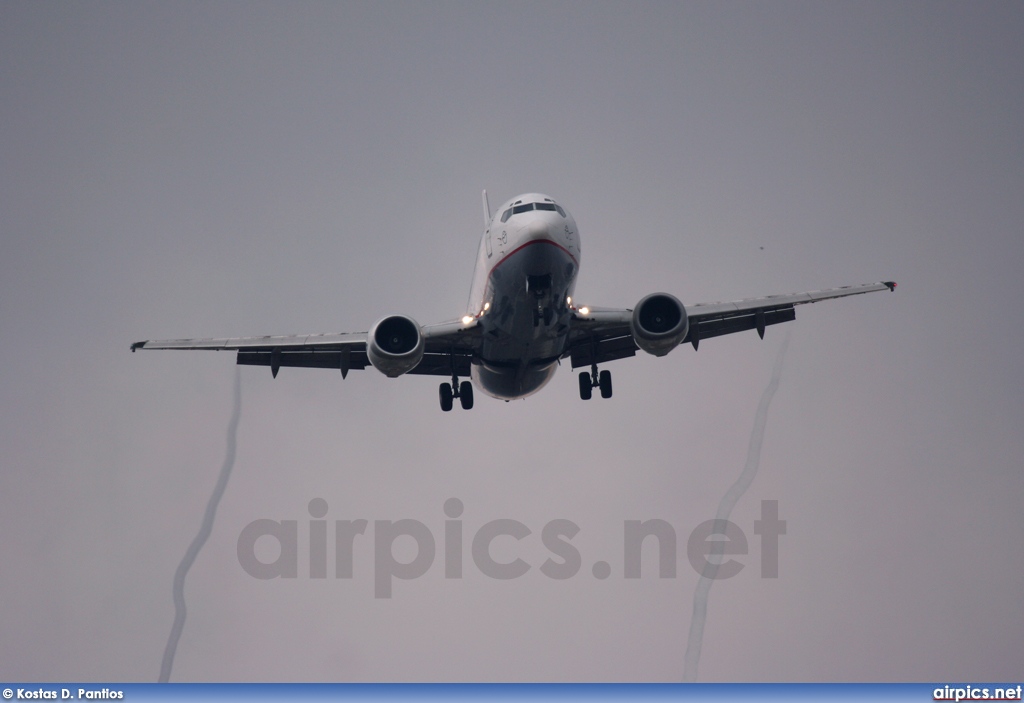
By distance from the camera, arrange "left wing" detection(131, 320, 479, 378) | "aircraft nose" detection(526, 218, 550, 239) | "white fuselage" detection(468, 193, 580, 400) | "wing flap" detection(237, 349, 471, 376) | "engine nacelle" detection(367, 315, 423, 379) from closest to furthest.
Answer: "aircraft nose" detection(526, 218, 550, 239) → "white fuselage" detection(468, 193, 580, 400) → "engine nacelle" detection(367, 315, 423, 379) → "left wing" detection(131, 320, 479, 378) → "wing flap" detection(237, 349, 471, 376)

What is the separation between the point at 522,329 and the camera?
28.8 m

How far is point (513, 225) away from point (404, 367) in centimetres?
434

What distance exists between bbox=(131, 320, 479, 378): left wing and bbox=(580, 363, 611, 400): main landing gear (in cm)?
346

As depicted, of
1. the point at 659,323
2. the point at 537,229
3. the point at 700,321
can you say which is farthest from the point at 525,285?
the point at 700,321

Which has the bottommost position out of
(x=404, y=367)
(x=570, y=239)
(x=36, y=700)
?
(x=36, y=700)

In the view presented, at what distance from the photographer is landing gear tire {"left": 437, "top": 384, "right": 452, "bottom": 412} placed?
115 ft

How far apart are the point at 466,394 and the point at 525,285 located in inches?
328

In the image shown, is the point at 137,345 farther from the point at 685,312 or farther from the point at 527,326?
the point at 685,312

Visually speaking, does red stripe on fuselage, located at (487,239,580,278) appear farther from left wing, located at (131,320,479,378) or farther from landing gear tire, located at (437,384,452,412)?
landing gear tire, located at (437,384,452,412)

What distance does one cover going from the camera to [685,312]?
2792 centimetres

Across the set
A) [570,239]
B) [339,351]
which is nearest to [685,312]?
[570,239]

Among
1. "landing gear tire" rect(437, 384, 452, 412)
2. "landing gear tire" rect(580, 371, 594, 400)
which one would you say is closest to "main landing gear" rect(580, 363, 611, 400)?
"landing gear tire" rect(580, 371, 594, 400)

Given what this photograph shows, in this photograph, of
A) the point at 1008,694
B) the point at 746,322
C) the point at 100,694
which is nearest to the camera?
the point at 1008,694

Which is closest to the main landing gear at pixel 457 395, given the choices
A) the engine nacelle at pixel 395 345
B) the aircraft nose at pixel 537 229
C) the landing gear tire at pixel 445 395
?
the landing gear tire at pixel 445 395
